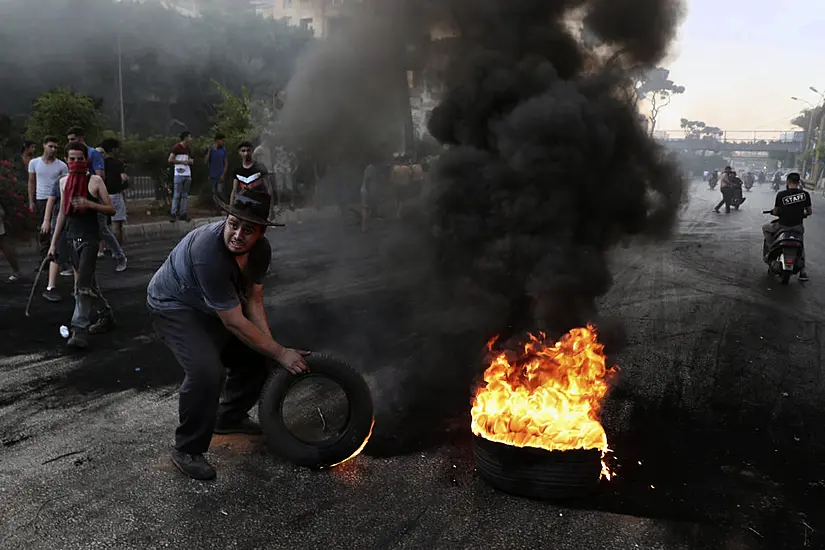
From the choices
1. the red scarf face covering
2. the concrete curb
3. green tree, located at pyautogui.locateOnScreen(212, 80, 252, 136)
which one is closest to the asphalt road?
the red scarf face covering

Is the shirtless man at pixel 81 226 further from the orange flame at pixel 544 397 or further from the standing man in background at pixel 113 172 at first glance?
the standing man in background at pixel 113 172

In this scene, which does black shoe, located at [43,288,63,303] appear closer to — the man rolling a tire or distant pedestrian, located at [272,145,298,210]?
distant pedestrian, located at [272,145,298,210]

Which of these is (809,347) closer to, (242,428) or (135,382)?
(242,428)

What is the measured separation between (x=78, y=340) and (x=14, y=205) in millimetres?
6769

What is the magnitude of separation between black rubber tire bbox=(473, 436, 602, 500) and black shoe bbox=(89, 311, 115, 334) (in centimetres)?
463

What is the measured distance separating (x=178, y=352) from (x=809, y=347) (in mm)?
5985

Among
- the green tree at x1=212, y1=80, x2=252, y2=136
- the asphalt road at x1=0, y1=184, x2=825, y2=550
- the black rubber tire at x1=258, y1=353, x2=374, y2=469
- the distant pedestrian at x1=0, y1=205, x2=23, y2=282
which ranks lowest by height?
the asphalt road at x1=0, y1=184, x2=825, y2=550

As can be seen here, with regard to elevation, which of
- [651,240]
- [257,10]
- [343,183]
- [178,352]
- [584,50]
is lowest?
[178,352]

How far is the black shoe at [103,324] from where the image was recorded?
6352 mm

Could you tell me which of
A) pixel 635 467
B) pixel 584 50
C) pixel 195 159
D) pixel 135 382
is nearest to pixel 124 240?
pixel 195 159

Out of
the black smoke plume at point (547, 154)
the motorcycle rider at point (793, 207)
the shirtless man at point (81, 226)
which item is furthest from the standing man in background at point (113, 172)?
the motorcycle rider at point (793, 207)

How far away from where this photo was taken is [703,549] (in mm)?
2932

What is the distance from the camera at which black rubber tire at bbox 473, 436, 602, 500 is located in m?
3.26

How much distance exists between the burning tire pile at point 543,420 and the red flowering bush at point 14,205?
1006 cm
